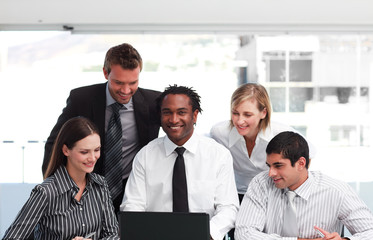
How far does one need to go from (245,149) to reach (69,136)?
104 cm

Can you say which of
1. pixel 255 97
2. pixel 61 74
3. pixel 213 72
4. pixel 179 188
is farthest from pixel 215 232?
pixel 61 74

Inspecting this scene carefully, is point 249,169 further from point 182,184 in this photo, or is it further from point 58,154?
point 58,154

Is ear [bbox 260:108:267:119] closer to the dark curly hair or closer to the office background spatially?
the dark curly hair

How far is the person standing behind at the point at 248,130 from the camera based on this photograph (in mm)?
2824

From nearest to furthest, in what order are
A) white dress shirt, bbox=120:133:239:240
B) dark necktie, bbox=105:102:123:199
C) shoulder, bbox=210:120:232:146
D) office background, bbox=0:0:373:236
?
1. white dress shirt, bbox=120:133:239:240
2. dark necktie, bbox=105:102:123:199
3. shoulder, bbox=210:120:232:146
4. office background, bbox=0:0:373:236

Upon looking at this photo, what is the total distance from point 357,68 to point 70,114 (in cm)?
478

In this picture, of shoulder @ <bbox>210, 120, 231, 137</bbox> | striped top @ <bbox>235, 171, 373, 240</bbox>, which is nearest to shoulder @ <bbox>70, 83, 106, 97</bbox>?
shoulder @ <bbox>210, 120, 231, 137</bbox>

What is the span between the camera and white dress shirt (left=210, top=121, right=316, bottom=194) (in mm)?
2895

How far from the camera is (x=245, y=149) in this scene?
2.93 meters

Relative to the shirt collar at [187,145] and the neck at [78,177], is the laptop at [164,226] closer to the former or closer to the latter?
the neck at [78,177]

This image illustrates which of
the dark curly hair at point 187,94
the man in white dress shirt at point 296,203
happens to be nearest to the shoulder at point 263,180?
the man in white dress shirt at point 296,203

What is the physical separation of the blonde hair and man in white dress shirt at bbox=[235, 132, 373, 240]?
18.3 inches

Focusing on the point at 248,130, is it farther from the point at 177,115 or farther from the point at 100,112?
the point at 100,112

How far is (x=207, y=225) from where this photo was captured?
6.07 ft
